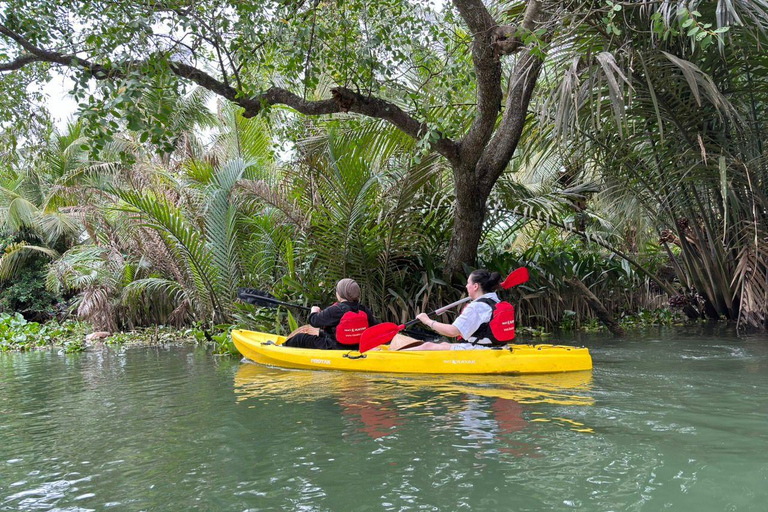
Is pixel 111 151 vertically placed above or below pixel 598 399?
above

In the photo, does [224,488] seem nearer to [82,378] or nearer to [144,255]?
[82,378]

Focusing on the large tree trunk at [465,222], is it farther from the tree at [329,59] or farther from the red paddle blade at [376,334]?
the red paddle blade at [376,334]

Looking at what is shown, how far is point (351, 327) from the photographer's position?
747 cm

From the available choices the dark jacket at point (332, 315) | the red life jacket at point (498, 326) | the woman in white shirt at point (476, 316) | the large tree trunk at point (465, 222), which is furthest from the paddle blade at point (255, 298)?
the red life jacket at point (498, 326)

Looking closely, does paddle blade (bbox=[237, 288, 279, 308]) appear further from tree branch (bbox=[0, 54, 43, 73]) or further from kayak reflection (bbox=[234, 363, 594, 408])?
tree branch (bbox=[0, 54, 43, 73])

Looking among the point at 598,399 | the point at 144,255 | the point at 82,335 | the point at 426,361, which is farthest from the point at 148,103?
the point at 82,335

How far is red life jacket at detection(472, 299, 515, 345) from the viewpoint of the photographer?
6586 millimetres

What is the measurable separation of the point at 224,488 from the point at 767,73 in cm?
766

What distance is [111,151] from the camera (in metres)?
19.0

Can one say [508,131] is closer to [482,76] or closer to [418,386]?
[482,76]

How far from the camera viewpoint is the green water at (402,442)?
3043mm

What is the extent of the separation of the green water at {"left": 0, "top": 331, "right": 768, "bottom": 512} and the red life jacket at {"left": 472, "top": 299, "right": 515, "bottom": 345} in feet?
1.60

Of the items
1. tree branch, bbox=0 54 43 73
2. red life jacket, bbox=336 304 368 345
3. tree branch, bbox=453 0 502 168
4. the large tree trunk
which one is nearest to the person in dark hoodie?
red life jacket, bbox=336 304 368 345

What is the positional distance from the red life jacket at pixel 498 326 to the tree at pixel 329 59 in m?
1.91
